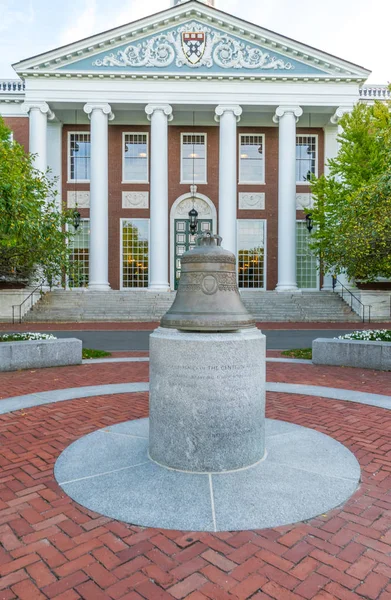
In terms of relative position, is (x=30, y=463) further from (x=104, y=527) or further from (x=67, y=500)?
(x=104, y=527)

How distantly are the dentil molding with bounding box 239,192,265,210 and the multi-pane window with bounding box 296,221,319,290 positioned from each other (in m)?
2.86

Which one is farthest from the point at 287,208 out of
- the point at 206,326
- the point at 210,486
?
the point at 210,486

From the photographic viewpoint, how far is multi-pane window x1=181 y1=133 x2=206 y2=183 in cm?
3011

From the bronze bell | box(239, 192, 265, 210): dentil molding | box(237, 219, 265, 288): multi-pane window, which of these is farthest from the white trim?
the bronze bell

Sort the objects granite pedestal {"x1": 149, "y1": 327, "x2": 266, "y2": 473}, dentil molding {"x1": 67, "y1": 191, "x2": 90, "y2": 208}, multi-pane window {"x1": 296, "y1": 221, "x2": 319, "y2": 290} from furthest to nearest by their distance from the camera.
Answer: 1. multi-pane window {"x1": 296, "y1": 221, "x2": 319, "y2": 290}
2. dentil molding {"x1": 67, "y1": 191, "x2": 90, "y2": 208}
3. granite pedestal {"x1": 149, "y1": 327, "x2": 266, "y2": 473}

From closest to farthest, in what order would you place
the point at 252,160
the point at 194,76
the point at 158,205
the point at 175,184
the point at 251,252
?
the point at 158,205
the point at 194,76
the point at 175,184
the point at 251,252
the point at 252,160

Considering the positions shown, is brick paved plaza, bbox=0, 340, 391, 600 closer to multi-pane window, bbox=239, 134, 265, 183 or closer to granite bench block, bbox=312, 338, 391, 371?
granite bench block, bbox=312, 338, 391, 371

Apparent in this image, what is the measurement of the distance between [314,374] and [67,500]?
6475 mm

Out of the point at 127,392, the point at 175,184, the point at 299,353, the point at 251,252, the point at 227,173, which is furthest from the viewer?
the point at 251,252

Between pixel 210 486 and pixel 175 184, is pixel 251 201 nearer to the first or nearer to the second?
pixel 175 184

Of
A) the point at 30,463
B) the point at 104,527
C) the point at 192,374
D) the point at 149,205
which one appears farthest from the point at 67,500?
the point at 149,205

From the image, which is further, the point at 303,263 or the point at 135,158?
the point at 303,263

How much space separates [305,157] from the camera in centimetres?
3058

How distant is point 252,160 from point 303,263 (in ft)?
26.1
